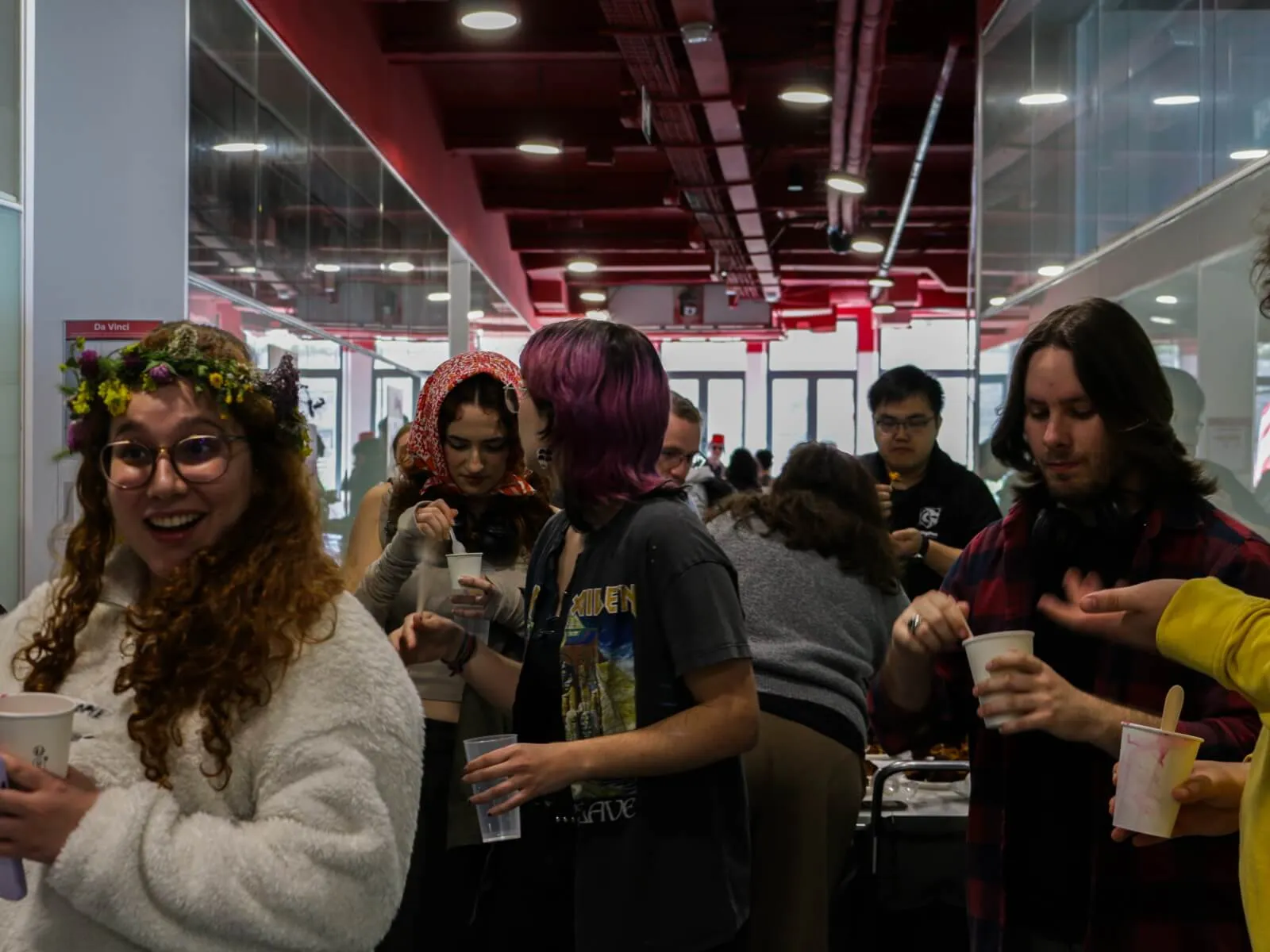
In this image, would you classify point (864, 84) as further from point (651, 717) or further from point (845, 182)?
point (651, 717)

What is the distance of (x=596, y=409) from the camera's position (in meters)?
2.17

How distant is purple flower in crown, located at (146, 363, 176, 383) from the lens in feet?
5.34

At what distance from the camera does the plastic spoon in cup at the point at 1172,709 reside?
1.64 metres

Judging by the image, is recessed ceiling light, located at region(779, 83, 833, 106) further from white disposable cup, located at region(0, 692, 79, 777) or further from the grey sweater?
white disposable cup, located at region(0, 692, 79, 777)

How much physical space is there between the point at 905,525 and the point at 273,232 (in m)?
3.11

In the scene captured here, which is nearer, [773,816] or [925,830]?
[773,816]

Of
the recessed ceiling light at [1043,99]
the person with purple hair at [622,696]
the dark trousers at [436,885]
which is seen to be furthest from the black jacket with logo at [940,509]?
the person with purple hair at [622,696]

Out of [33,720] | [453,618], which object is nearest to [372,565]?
[453,618]

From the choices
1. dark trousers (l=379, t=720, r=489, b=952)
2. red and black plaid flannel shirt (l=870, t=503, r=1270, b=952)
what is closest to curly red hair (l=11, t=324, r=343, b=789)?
red and black plaid flannel shirt (l=870, t=503, r=1270, b=952)

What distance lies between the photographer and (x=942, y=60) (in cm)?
914

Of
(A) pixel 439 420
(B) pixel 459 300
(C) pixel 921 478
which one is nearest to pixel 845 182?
(B) pixel 459 300

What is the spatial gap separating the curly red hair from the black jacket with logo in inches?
116

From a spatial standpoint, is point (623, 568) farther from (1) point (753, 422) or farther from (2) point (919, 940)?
(1) point (753, 422)

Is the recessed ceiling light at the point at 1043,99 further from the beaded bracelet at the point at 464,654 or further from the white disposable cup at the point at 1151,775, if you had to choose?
the white disposable cup at the point at 1151,775
